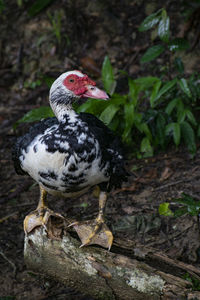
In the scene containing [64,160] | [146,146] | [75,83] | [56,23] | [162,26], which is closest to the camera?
[64,160]

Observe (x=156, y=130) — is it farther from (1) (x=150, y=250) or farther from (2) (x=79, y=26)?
(2) (x=79, y=26)

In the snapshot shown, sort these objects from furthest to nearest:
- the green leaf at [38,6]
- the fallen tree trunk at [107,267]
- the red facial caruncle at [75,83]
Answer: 1. the green leaf at [38,6]
2. the red facial caruncle at [75,83]
3. the fallen tree trunk at [107,267]

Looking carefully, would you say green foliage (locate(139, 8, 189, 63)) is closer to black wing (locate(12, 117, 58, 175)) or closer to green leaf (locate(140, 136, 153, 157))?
green leaf (locate(140, 136, 153, 157))

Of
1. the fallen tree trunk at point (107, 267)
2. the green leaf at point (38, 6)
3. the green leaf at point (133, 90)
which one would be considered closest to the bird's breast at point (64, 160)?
the fallen tree trunk at point (107, 267)

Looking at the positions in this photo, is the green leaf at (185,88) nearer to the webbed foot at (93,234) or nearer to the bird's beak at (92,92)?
the bird's beak at (92,92)

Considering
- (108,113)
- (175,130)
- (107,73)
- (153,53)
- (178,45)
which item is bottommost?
(175,130)

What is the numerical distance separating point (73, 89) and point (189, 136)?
2143 mm

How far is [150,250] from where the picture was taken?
3125 millimetres

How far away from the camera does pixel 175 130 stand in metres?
4.82

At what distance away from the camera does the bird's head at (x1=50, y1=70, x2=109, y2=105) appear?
3162mm

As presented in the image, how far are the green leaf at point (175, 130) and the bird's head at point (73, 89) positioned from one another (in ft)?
6.10

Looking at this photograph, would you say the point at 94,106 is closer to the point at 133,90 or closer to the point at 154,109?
the point at 133,90

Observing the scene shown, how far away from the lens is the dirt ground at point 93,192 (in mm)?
4066

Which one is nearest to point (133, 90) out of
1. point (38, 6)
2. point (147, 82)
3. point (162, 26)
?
point (147, 82)
